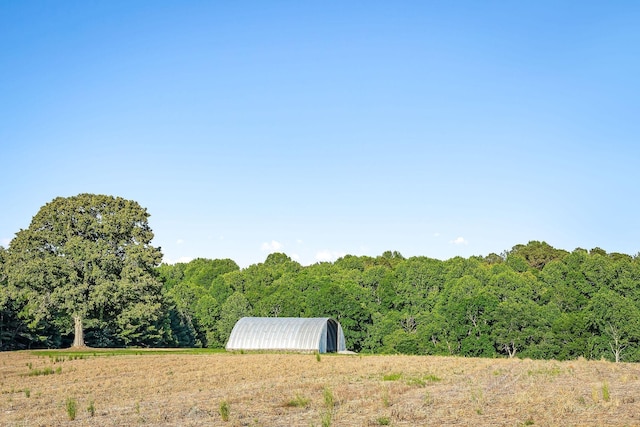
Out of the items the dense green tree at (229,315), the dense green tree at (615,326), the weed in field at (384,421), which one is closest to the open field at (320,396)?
the weed in field at (384,421)

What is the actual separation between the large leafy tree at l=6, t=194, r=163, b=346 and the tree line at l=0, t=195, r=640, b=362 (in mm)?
131

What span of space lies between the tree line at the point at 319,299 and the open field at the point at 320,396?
1070 inches

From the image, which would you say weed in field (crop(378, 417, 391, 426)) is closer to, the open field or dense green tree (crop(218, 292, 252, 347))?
the open field

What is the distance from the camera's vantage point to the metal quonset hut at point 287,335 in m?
61.6

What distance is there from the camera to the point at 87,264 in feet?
206

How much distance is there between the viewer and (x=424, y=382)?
2675 centimetres

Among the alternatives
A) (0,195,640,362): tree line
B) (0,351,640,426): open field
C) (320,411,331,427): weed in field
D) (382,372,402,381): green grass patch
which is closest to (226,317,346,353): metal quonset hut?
(0,195,640,362): tree line

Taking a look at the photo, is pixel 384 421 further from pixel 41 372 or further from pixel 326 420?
pixel 41 372

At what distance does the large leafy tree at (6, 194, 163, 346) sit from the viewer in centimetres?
6091

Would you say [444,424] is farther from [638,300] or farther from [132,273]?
[638,300]

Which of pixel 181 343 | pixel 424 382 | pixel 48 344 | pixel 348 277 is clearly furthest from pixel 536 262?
pixel 424 382

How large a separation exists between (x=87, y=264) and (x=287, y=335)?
2199 cm

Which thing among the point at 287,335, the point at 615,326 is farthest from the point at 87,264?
the point at 615,326

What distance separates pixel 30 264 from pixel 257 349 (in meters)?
24.3
